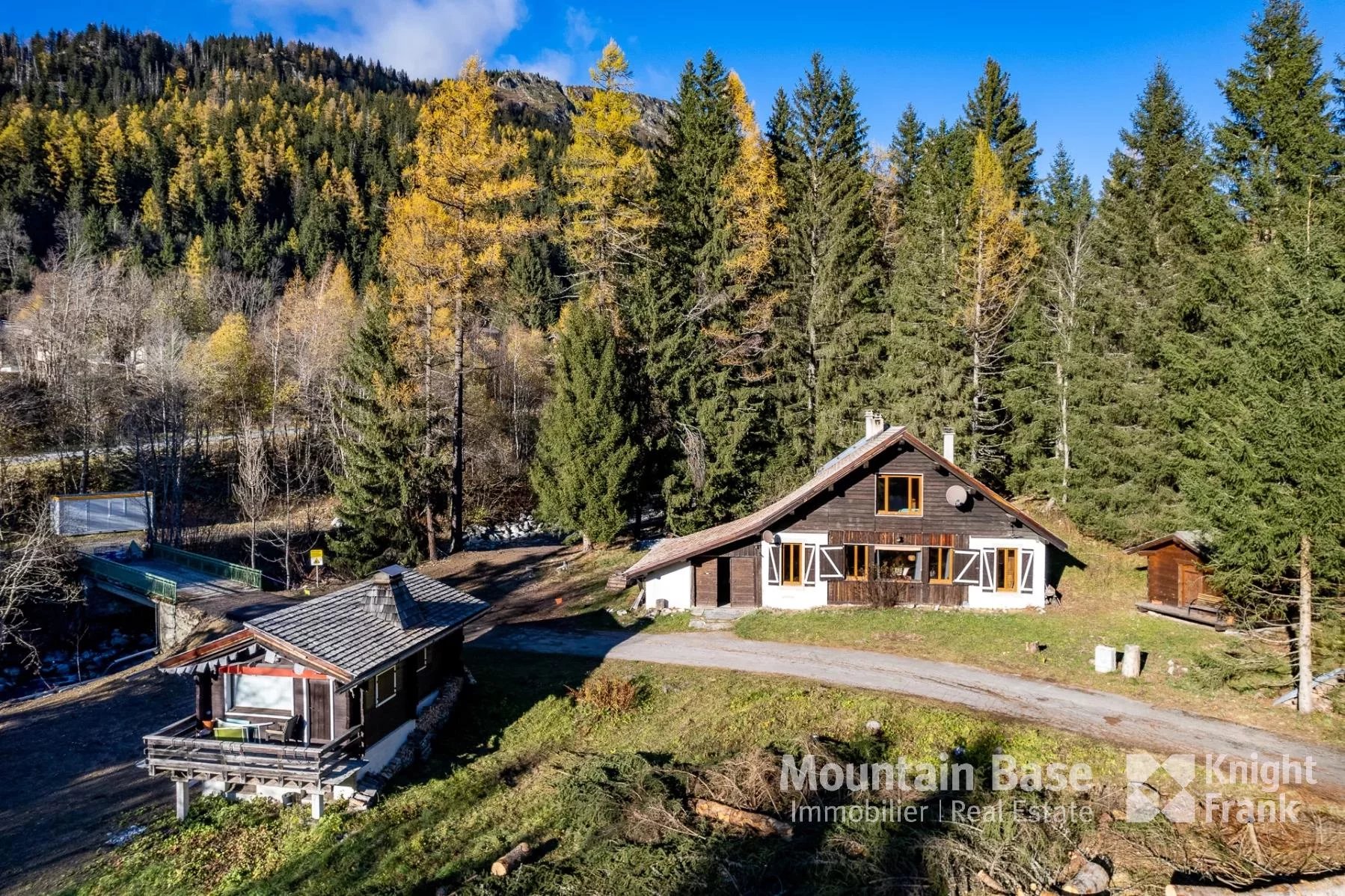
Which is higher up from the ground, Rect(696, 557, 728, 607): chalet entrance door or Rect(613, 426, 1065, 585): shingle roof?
Rect(613, 426, 1065, 585): shingle roof

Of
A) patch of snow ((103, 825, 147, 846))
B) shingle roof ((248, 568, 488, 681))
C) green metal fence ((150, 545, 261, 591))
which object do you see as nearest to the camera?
patch of snow ((103, 825, 147, 846))

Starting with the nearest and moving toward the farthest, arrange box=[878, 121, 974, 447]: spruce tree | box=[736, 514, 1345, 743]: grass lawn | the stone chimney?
box=[736, 514, 1345, 743]: grass lawn < the stone chimney < box=[878, 121, 974, 447]: spruce tree

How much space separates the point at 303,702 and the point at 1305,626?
21628mm

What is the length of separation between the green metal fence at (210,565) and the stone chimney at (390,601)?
15191mm

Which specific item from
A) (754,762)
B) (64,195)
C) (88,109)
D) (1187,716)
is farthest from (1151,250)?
(88,109)

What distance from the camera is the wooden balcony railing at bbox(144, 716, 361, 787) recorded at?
47.4 ft

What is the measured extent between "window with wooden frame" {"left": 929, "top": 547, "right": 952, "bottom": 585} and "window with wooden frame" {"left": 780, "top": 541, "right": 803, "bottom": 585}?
4.53m

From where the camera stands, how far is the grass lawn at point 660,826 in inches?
461

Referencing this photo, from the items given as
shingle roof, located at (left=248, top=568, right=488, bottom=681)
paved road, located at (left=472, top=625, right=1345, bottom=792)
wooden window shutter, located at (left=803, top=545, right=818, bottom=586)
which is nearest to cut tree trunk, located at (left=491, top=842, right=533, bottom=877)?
shingle roof, located at (left=248, top=568, right=488, bottom=681)

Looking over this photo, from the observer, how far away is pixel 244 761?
14727 millimetres

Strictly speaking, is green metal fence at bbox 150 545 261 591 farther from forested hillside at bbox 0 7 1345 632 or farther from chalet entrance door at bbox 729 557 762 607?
chalet entrance door at bbox 729 557 762 607

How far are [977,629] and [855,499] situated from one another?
577 centimetres

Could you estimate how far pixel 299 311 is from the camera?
177 feet

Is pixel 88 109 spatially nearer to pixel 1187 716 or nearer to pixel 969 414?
pixel 969 414
